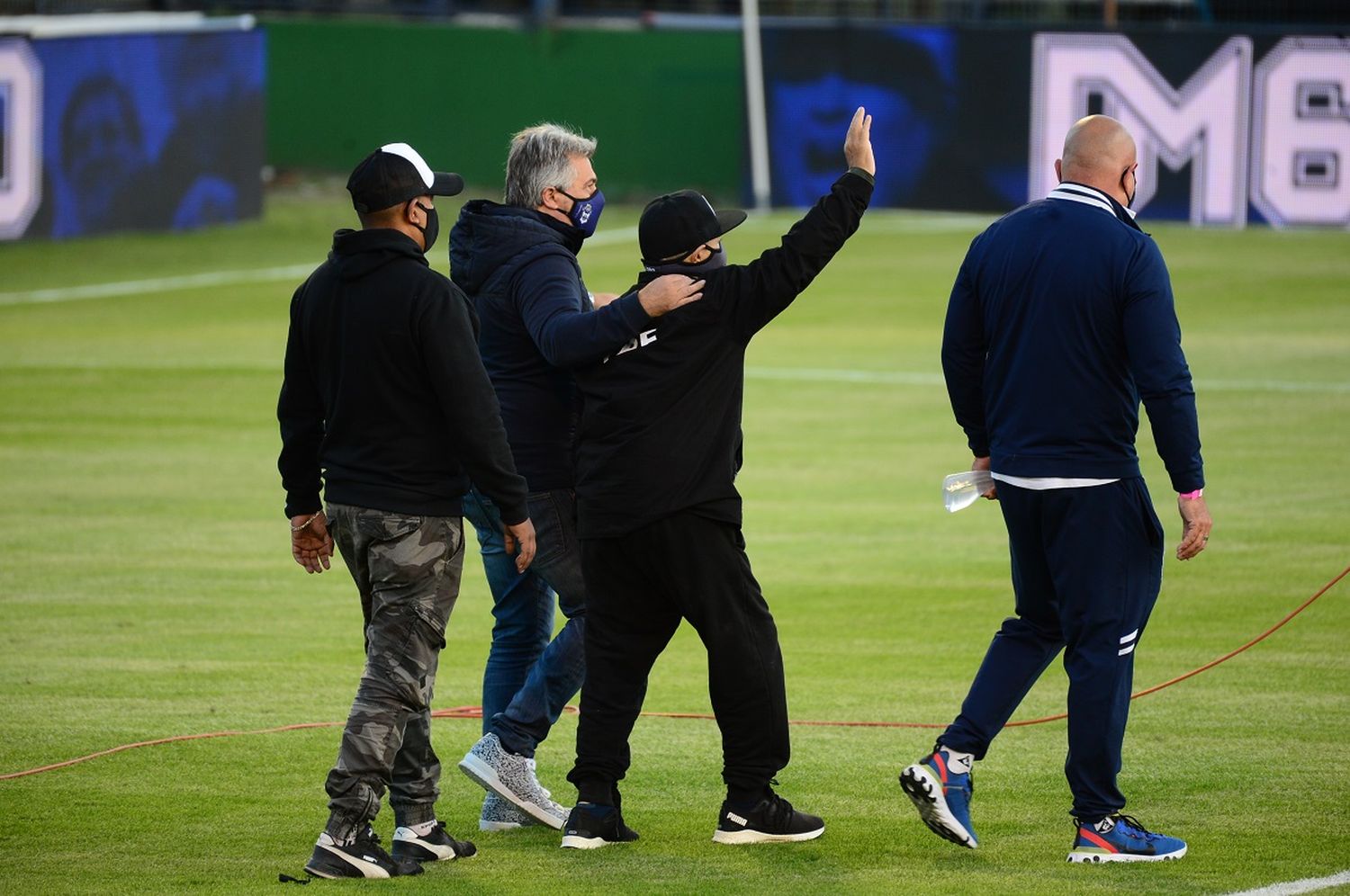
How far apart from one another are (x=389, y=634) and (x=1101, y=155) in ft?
8.51

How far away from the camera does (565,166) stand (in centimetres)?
659

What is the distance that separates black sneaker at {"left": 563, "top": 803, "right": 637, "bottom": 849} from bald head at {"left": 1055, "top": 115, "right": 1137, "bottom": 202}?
2.44 m

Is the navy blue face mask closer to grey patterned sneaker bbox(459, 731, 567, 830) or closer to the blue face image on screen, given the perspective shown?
grey patterned sneaker bbox(459, 731, 567, 830)

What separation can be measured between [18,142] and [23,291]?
131 inches

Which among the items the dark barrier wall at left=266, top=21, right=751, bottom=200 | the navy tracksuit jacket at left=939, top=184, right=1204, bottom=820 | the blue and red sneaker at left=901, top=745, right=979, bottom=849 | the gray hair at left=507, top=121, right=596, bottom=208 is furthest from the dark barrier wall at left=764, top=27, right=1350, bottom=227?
the blue and red sneaker at left=901, top=745, right=979, bottom=849

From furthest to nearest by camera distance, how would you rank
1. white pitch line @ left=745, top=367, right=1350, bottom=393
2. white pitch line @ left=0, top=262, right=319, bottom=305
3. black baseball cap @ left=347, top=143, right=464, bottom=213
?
1. white pitch line @ left=0, top=262, right=319, bottom=305
2. white pitch line @ left=745, top=367, right=1350, bottom=393
3. black baseball cap @ left=347, top=143, right=464, bottom=213

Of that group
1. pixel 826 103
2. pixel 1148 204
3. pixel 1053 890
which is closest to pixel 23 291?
pixel 826 103

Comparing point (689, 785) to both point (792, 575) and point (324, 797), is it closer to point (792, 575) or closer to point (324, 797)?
point (324, 797)

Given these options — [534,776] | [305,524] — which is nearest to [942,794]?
[534,776]

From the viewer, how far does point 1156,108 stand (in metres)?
28.9

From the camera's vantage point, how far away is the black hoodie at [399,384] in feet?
19.5

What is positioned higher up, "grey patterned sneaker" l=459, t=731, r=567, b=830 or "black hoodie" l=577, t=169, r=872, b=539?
"black hoodie" l=577, t=169, r=872, b=539

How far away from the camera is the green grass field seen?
6.30m

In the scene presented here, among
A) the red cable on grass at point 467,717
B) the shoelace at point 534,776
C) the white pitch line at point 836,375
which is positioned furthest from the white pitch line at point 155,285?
the shoelace at point 534,776
